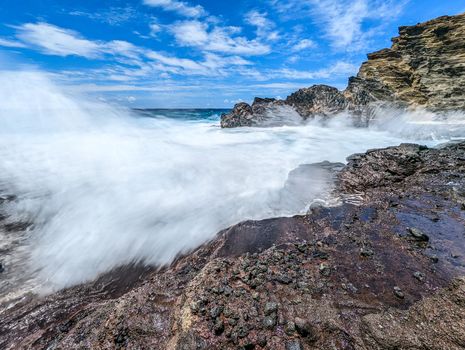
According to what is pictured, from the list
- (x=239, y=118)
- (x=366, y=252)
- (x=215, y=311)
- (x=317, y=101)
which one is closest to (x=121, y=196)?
(x=215, y=311)

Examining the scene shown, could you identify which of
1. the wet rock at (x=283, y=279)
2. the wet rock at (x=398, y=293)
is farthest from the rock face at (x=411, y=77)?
the wet rock at (x=283, y=279)

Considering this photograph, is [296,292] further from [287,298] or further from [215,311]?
[215,311]

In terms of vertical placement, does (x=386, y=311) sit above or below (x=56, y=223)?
above

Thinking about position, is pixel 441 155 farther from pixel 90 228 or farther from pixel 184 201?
pixel 90 228

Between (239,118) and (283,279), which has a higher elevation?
(239,118)

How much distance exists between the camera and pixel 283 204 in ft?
18.3

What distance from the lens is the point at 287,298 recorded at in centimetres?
256

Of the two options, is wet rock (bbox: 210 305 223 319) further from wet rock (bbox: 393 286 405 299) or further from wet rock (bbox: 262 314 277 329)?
wet rock (bbox: 393 286 405 299)

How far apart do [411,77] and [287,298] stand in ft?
83.4

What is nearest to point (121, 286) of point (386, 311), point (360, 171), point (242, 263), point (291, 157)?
point (242, 263)

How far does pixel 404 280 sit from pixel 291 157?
8.21m

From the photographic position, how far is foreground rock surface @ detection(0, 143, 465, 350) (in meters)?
2.16

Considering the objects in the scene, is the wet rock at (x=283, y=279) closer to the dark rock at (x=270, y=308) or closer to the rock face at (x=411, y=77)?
the dark rock at (x=270, y=308)

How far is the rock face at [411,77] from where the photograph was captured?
1783 centimetres
